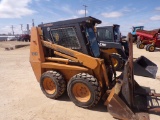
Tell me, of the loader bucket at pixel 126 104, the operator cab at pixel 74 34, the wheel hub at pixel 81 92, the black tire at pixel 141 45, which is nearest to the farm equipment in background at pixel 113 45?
the operator cab at pixel 74 34

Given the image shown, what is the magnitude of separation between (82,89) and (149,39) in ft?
45.6

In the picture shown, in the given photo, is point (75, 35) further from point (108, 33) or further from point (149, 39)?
point (149, 39)

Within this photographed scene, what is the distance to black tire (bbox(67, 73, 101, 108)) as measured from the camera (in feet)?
14.1

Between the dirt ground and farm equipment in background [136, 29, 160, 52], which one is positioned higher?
farm equipment in background [136, 29, 160, 52]

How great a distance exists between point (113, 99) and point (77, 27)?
80.5 inches

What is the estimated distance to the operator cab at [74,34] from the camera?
4.77 metres

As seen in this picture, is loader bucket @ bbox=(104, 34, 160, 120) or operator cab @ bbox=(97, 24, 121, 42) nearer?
loader bucket @ bbox=(104, 34, 160, 120)

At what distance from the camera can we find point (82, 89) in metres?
4.60

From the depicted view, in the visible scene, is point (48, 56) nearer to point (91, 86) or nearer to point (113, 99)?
point (91, 86)

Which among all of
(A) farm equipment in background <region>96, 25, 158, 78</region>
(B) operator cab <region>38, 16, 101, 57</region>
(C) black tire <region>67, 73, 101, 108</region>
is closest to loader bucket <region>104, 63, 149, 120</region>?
(C) black tire <region>67, 73, 101, 108</region>

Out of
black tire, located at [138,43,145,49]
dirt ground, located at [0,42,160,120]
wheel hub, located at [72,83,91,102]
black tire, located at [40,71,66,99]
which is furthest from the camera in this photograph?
black tire, located at [138,43,145,49]

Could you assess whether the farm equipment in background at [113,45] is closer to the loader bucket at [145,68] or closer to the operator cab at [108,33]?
the operator cab at [108,33]

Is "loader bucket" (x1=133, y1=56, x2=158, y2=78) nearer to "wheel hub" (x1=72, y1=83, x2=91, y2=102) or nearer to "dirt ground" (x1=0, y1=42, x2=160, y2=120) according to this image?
"dirt ground" (x1=0, y1=42, x2=160, y2=120)

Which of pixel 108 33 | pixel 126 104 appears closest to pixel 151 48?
pixel 108 33
